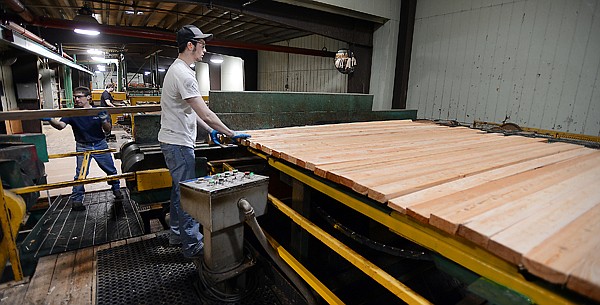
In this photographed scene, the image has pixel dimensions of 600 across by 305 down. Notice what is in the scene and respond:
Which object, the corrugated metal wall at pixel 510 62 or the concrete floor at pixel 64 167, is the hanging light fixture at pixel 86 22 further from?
the corrugated metal wall at pixel 510 62


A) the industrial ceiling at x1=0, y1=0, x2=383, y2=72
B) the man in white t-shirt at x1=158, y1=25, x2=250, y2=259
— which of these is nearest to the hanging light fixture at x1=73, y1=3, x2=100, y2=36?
the industrial ceiling at x1=0, y1=0, x2=383, y2=72

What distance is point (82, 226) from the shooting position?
3533 millimetres

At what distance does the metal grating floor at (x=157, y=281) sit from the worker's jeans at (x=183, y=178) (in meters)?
0.22

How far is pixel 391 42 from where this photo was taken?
21.3 ft

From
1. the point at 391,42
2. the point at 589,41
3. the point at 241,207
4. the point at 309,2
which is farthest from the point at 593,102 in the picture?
the point at 241,207

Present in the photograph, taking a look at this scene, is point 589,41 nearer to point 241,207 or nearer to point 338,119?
point 338,119

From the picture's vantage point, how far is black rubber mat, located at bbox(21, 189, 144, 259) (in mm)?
3117

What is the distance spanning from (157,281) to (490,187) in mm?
2349

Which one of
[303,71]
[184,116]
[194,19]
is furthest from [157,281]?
[303,71]

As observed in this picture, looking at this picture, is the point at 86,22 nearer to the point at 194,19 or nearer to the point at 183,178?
the point at 194,19

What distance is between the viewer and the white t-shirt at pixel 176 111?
2254 mm

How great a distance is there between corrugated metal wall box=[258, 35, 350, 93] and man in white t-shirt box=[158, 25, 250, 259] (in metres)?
6.86

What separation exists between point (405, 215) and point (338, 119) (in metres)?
3.22

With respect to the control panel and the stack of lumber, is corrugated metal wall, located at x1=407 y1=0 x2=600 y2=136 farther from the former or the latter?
the control panel
